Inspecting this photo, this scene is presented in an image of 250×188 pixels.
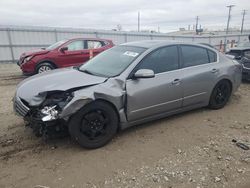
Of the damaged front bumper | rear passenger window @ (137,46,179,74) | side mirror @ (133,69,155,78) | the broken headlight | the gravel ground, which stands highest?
rear passenger window @ (137,46,179,74)

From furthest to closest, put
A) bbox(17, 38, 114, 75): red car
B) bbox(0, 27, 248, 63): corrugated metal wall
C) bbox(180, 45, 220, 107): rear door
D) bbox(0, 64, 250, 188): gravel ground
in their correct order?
bbox(0, 27, 248, 63): corrugated metal wall < bbox(17, 38, 114, 75): red car < bbox(180, 45, 220, 107): rear door < bbox(0, 64, 250, 188): gravel ground

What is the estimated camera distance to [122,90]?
3.74 meters

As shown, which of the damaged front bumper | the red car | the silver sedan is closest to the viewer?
the damaged front bumper

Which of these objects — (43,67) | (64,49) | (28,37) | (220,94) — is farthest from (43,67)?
(28,37)

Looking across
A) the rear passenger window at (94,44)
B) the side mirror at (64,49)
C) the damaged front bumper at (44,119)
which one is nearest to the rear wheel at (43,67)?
the side mirror at (64,49)

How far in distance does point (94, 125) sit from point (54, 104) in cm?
66

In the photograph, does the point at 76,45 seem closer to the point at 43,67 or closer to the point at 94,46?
the point at 94,46

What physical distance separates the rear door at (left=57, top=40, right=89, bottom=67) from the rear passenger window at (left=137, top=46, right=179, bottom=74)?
5.70 m

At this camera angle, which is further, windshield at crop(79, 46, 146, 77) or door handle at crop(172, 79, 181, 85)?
door handle at crop(172, 79, 181, 85)

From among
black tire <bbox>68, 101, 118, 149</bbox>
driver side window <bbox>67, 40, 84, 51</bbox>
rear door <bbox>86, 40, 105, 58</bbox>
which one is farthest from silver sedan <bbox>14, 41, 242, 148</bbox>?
rear door <bbox>86, 40, 105, 58</bbox>

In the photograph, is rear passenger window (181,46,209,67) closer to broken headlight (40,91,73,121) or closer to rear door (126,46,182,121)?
rear door (126,46,182,121)

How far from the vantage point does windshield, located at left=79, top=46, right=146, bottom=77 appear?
4047mm

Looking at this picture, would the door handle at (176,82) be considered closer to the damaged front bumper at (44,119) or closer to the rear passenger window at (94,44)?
the damaged front bumper at (44,119)

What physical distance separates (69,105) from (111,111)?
0.68m
